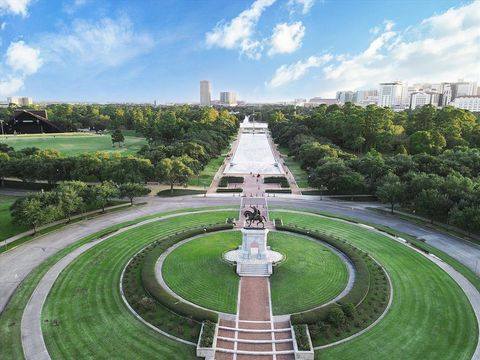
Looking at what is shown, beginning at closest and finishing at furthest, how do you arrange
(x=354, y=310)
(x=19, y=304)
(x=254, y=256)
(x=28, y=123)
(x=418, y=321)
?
1. (x=418, y=321)
2. (x=354, y=310)
3. (x=19, y=304)
4. (x=254, y=256)
5. (x=28, y=123)

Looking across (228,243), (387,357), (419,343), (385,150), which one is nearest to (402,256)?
(419,343)

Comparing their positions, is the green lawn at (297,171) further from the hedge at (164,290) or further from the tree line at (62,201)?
the hedge at (164,290)

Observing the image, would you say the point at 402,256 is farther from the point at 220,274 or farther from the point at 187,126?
the point at 187,126

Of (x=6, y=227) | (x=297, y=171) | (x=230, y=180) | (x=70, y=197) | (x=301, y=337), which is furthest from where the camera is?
(x=297, y=171)

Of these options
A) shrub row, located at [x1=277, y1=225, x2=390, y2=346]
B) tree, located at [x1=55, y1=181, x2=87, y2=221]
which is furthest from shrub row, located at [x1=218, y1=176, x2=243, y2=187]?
shrub row, located at [x1=277, y1=225, x2=390, y2=346]

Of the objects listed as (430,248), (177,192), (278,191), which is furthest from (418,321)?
(177,192)

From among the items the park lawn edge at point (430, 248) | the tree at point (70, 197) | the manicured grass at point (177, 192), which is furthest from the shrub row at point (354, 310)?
the manicured grass at point (177, 192)

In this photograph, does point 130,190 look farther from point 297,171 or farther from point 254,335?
point 297,171

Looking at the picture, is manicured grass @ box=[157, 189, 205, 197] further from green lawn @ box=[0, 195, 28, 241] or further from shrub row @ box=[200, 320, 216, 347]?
shrub row @ box=[200, 320, 216, 347]
